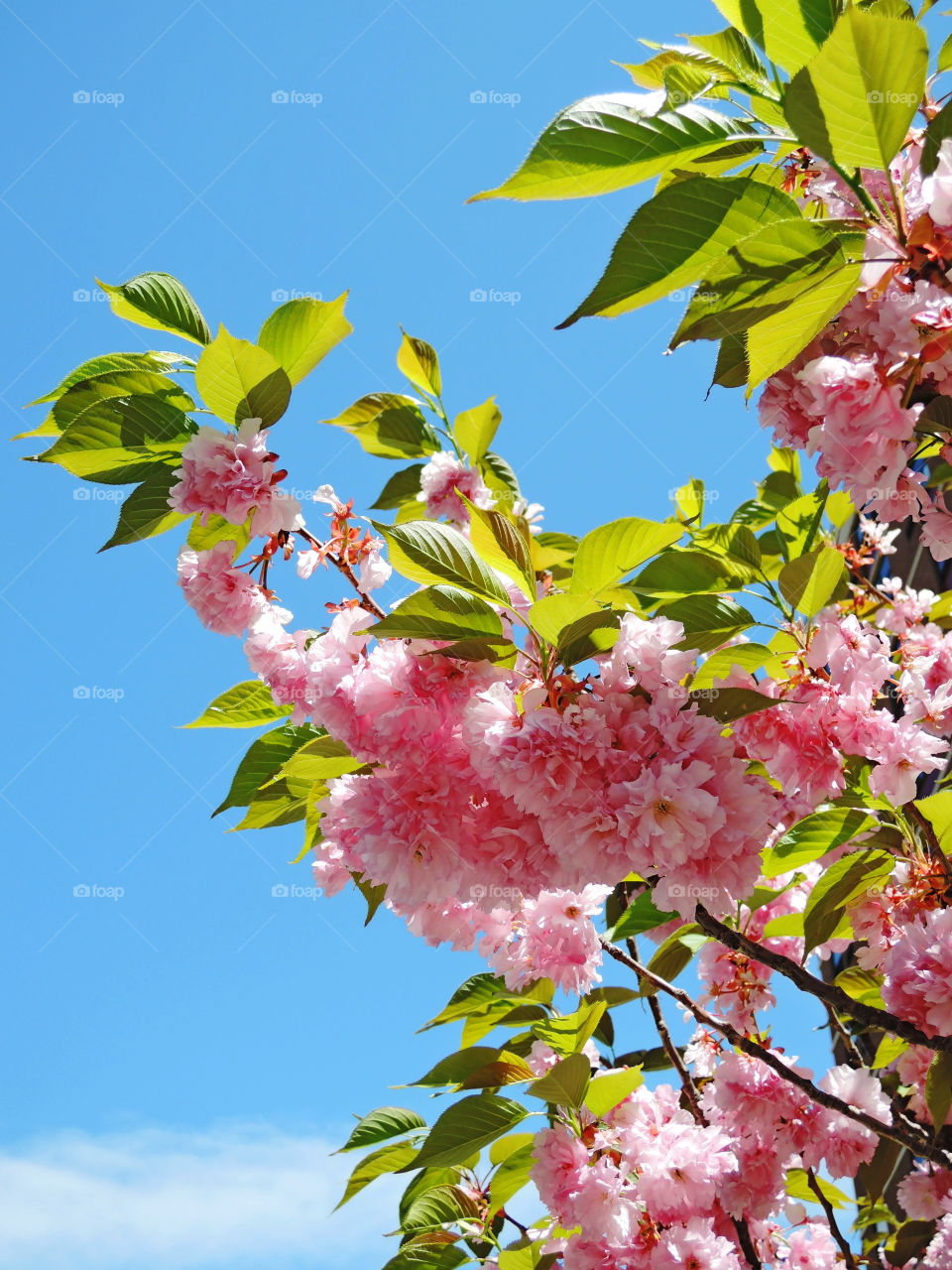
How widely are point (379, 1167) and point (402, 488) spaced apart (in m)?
1.85

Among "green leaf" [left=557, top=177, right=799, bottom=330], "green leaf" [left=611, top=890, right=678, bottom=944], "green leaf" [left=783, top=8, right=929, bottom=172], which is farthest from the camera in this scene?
"green leaf" [left=611, top=890, right=678, bottom=944]

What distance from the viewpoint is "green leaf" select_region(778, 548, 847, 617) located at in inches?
72.7

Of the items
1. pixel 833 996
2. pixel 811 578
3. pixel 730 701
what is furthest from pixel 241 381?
pixel 833 996

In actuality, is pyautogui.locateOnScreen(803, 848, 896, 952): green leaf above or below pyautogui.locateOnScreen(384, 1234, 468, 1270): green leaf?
above

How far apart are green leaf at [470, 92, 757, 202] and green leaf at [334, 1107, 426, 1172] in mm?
2290

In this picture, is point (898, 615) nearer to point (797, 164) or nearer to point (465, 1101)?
point (797, 164)

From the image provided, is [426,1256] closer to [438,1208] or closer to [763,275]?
[438,1208]

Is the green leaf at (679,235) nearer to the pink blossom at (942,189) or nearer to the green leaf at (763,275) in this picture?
the green leaf at (763,275)

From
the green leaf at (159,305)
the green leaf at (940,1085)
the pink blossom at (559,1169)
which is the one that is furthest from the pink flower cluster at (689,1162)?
the green leaf at (159,305)

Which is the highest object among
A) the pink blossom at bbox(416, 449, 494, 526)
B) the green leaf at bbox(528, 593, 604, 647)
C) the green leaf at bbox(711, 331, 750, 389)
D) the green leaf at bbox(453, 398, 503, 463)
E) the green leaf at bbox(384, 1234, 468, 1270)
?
the green leaf at bbox(453, 398, 503, 463)

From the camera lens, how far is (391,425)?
117 inches

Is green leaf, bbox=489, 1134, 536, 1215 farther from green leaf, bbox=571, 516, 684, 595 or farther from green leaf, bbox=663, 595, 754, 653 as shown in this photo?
green leaf, bbox=571, 516, 684, 595

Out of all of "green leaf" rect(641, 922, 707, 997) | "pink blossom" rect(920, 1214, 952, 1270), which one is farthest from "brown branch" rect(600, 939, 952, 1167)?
"pink blossom" rect(920, 1214, 952, 1270)

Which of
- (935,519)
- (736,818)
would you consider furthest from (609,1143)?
(935,519)
